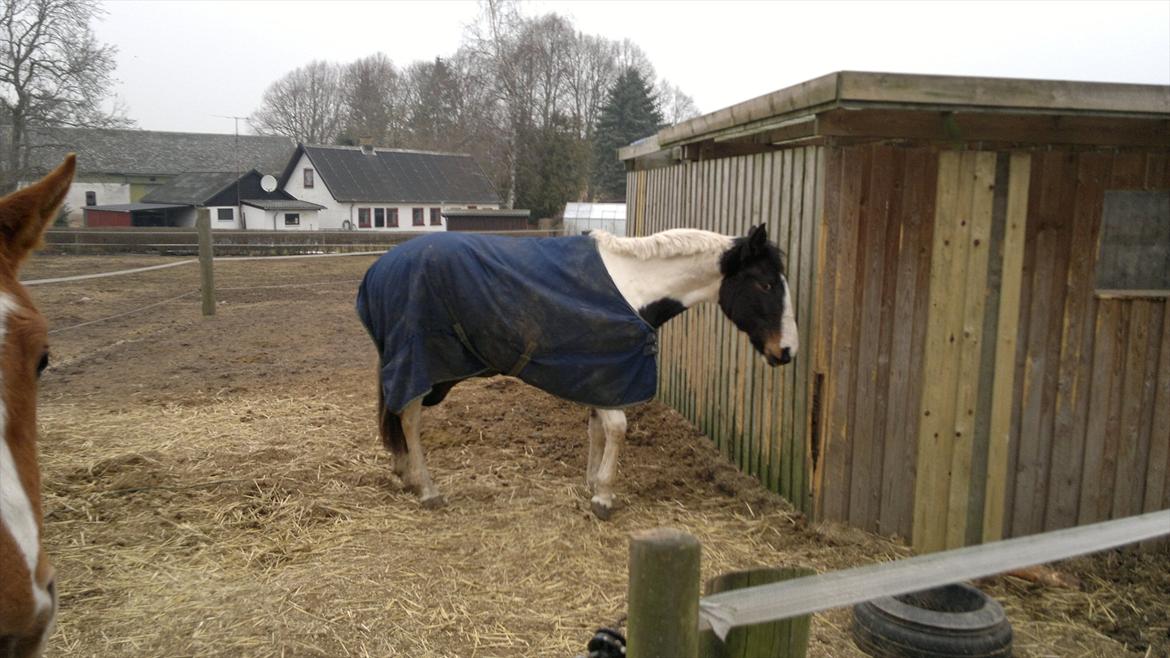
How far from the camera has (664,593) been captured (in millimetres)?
1479

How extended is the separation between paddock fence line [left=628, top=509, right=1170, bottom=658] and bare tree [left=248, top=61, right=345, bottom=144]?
53538 millimetres

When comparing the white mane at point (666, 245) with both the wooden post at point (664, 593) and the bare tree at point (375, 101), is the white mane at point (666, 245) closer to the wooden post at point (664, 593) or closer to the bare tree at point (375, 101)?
the wooden post at point (664, 593)

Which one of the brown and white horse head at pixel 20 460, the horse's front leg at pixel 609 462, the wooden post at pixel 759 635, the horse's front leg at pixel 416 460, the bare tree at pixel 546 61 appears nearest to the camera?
the brown and white horse head at pixel 20 460

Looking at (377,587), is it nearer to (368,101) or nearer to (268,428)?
(268,428)

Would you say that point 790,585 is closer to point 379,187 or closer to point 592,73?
point 379,187

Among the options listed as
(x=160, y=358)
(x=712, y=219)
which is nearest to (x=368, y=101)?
(x=160, y=358)

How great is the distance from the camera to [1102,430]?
4363 millimetres

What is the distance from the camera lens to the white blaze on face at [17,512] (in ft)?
4.92

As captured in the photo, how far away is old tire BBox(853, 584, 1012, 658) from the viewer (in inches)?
118

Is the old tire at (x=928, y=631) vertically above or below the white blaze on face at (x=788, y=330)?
below

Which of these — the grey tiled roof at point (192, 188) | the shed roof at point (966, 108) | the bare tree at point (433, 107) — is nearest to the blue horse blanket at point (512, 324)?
the shed roof at point (966, 108)

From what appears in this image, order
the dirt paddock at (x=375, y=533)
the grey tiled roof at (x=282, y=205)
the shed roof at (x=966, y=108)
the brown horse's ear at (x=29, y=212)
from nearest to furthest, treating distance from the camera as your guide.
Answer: the brown horse's ear at (x=29, y=212) < the dirt paddock at (x=375, y=533) < the shed roof at (x=966, y=108) < the grey tiled roof at (x=282, y=205)

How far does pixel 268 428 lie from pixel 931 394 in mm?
4240

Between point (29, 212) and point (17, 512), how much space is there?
2.49 ft
